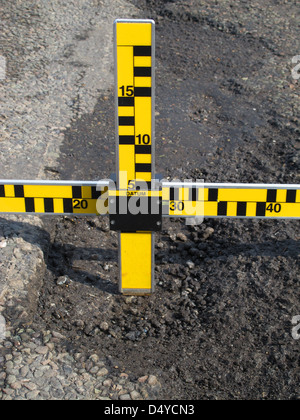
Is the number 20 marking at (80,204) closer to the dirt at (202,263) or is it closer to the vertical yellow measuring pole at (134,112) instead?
the vertical yellow measuring pole at (134,112)

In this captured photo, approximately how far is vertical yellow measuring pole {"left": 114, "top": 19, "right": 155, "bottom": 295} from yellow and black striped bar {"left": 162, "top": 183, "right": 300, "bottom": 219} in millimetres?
246

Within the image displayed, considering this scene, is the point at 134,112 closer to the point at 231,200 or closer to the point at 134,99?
the point at 134,99

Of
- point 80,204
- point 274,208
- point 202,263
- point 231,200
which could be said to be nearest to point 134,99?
point 80,204

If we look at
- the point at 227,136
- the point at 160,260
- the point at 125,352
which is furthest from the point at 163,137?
the point at 125,352

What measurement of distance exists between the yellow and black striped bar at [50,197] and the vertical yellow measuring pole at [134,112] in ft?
0.91

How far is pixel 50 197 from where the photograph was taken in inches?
150

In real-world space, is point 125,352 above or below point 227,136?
below

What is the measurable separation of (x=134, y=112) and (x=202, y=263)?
151cm

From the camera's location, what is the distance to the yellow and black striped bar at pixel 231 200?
3.73 metres

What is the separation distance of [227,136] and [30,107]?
90.3 inches

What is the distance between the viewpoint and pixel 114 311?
12.9ft

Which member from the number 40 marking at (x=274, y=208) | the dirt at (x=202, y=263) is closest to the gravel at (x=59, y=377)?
the dirt at (x=202, y=263)

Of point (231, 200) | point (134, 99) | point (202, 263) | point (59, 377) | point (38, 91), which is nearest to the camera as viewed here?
point (59, 377)

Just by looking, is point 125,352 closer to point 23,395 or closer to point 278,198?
point 23,395
